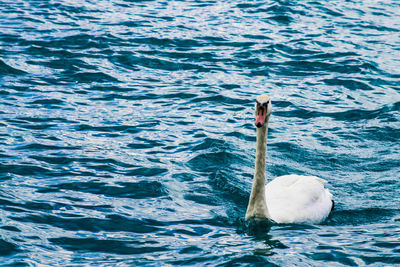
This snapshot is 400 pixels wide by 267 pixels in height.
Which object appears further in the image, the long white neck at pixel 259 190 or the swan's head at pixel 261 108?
the long white neck at pixel 259 190

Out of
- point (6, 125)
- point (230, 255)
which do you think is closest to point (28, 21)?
point (6, 125)

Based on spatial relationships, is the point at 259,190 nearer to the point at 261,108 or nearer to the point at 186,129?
the point at 261,108

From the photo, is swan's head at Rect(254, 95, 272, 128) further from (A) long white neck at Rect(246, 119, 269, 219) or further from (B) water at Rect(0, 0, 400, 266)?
(B) water at Rect(0, 0, 400, 266)

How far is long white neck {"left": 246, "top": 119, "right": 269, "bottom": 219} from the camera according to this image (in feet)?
28.7

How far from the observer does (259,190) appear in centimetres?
878

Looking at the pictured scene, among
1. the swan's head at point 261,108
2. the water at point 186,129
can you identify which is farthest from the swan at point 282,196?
the water at point 186,129

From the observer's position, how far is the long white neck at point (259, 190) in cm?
873

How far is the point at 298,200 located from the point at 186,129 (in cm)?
354

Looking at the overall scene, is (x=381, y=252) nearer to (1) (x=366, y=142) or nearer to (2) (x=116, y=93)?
(1) (x=366, y=142)

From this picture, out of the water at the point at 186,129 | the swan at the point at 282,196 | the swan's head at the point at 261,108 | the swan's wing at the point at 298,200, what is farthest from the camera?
the swan's wing at the point at 298,200

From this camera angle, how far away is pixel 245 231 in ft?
28.0

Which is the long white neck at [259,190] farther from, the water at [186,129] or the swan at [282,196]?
the water at [186,129]

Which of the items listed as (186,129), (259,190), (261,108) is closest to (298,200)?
(259,190)

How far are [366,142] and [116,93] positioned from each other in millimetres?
5118
